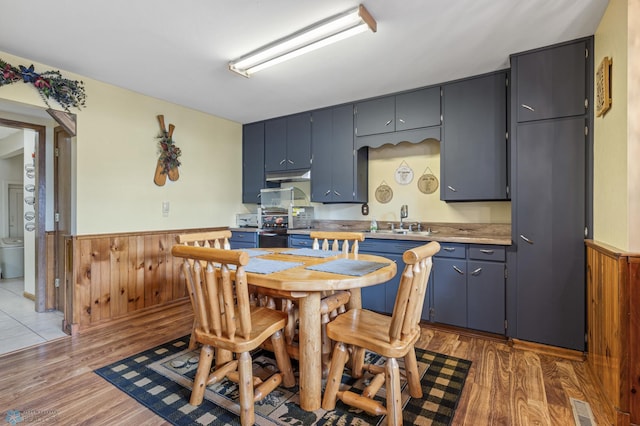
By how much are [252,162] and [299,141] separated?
2.87 ft

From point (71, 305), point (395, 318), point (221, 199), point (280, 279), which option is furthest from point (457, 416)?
point (221, 199)

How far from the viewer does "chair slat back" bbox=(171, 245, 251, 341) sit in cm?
146

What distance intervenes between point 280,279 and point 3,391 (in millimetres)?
1951

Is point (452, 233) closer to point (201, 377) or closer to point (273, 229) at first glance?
point (273, 229)

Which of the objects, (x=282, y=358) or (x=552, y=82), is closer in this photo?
(x=282, y=358)

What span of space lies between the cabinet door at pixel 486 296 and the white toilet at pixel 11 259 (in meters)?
6.90

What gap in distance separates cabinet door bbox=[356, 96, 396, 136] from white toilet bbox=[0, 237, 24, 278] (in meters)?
6.01

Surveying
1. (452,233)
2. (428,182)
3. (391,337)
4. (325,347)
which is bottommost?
(325,347)

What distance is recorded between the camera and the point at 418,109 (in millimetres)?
3244

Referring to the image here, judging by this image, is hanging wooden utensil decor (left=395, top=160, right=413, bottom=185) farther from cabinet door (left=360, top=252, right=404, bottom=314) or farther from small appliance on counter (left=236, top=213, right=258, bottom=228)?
small appliance on counter (left=236, top=213, right=258, bottom=228)

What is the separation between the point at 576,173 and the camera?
237cm

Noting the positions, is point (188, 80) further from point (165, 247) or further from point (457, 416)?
point (457, 416)

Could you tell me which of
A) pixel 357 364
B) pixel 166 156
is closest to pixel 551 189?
pixel 357 364

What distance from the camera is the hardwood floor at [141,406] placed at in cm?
170
